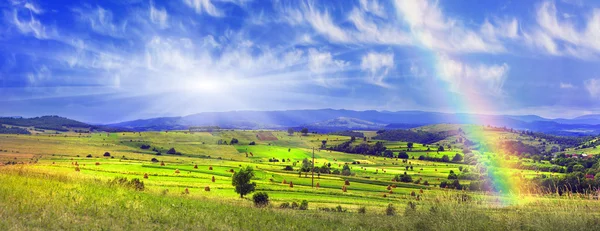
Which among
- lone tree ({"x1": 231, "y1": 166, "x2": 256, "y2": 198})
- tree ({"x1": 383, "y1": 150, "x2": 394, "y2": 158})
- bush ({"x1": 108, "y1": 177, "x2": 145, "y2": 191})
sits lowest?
tree ({"x1": 383, "y1": 150, "x2": 394, "y2": 158})

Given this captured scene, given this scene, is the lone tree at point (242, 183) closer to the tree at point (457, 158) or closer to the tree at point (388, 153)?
the tree at point (457, 158)

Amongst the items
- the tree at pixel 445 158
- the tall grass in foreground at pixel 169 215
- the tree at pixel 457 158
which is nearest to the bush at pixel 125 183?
the tall grass in foreground at pixel 169 215

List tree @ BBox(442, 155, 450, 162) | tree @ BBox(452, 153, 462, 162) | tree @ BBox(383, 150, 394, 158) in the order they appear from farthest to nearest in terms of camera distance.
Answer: tree @ BBox(383, 150, 394, 158)
tree @ BBox(442, 155, 450, 162)
tree @ BBox(452, 153, 462, 162)

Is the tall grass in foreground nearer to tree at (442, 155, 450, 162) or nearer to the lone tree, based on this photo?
the lone tree

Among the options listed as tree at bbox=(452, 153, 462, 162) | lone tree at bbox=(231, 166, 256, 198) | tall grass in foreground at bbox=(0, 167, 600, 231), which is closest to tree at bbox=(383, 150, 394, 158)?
tree at bbox=(452, 153, 462, 162)

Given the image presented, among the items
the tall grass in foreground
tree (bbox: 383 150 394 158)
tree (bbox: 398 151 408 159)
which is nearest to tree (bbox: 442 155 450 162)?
tree (bbox: 398 151 408 159)

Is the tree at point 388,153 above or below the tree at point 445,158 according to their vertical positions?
above

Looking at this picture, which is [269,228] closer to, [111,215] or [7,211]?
[111,215]

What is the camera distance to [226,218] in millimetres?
14203

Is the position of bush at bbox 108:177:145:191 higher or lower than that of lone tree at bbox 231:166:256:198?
higher

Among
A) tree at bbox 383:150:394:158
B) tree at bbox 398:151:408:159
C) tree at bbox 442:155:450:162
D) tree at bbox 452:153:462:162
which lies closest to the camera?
tree at bbox 452:153:462:162

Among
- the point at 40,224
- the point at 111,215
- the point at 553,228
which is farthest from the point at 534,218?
the point at 40,224

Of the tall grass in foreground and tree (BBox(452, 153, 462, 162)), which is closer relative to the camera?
the tall grass in foreground

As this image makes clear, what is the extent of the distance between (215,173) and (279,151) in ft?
249
